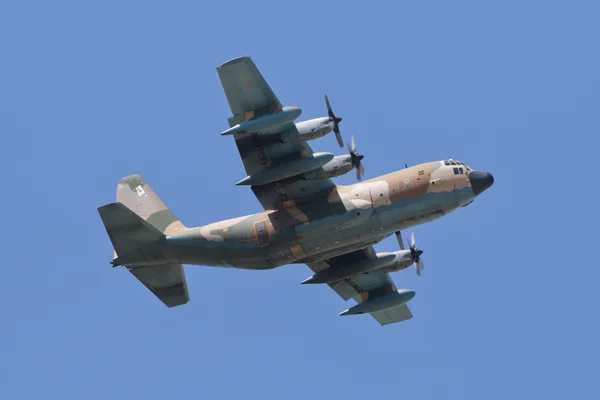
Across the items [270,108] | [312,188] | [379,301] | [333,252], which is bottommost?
[379,301]

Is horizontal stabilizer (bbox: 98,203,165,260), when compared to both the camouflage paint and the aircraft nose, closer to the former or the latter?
the camouflage paint

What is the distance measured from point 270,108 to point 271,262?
609cm

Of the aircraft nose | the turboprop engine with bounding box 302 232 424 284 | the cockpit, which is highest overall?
the cockpit

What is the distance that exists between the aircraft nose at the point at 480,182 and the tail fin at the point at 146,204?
11138 mm

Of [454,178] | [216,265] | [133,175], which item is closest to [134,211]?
[133,175]

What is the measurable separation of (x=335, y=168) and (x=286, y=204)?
2.54m

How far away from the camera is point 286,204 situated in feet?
129

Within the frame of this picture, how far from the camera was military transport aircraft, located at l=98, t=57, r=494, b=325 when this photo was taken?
37156 mm

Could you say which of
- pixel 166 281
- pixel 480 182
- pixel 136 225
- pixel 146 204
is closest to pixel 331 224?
pixel 480 182

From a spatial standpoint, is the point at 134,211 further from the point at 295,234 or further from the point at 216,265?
the point at 295,234

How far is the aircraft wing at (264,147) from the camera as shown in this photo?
120ft

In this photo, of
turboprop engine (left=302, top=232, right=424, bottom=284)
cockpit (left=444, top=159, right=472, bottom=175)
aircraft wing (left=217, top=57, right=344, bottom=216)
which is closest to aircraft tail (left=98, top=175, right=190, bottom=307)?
aircraft wing (left=217, top=57, right=344, bottom=216)

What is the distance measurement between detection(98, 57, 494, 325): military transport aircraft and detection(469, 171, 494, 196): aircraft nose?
0.04 m

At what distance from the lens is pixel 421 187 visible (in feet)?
126
